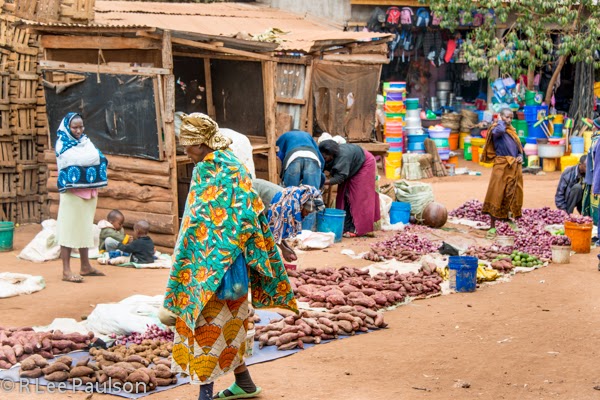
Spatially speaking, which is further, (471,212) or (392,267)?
(471,212)

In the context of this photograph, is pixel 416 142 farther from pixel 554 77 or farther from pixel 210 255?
pixel 210 255

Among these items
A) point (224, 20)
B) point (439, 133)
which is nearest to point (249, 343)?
point (224, 20)

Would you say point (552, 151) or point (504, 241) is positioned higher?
point (552, 151)

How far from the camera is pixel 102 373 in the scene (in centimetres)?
649

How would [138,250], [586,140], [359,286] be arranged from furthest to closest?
[586,140] < [138,250] < [359,286]

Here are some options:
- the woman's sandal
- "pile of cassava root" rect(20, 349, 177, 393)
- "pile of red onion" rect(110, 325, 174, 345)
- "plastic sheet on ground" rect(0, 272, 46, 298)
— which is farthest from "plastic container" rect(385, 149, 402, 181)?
"pile of cassava root" rect(20, 349, 177, 393)

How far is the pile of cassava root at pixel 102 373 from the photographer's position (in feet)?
21.0

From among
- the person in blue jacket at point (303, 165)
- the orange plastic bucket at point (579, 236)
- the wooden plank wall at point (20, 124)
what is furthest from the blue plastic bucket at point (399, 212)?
the wooden plank wall at point (20, 124)

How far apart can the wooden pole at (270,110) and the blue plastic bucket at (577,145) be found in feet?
33.0

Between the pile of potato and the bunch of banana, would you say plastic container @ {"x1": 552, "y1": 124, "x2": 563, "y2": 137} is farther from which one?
the pile of potato

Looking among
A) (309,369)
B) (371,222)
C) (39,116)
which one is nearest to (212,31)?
(39,116)

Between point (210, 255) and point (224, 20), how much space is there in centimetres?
1276

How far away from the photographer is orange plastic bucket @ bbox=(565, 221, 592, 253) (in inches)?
476

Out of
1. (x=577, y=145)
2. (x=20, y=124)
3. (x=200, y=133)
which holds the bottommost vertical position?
(x=577, y=145)
